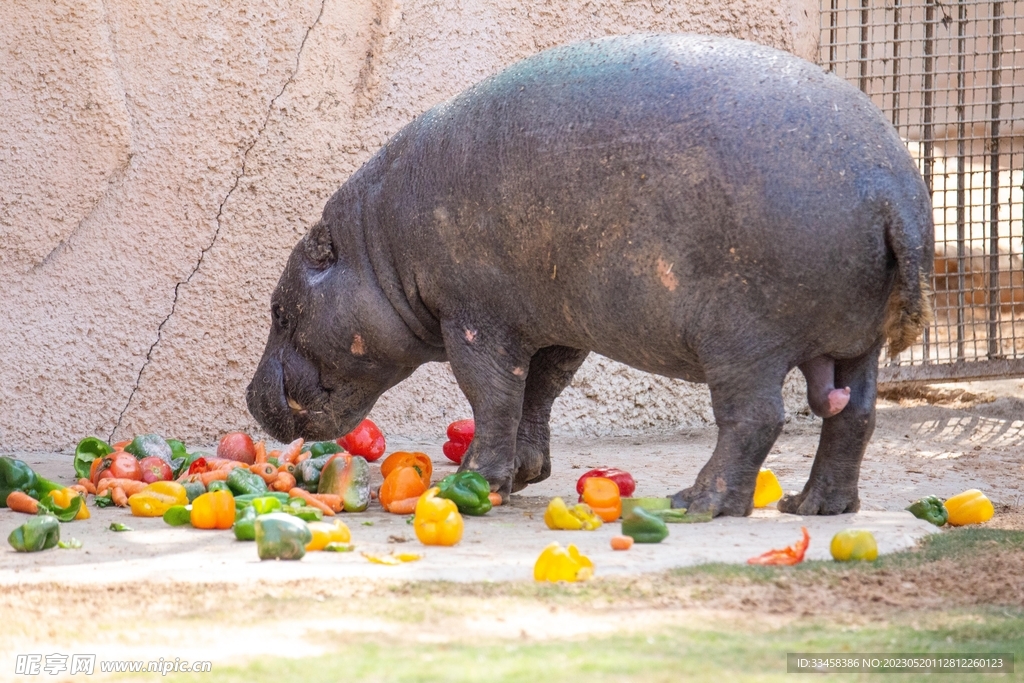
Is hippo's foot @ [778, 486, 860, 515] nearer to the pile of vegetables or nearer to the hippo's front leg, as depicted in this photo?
the pile of vegetables

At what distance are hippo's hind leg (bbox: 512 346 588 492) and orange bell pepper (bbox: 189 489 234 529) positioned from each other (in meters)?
1.30

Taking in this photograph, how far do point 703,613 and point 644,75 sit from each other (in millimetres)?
1969

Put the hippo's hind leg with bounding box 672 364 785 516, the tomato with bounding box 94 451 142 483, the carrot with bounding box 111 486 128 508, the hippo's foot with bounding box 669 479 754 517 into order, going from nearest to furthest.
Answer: the hippo's hind leg with bounding box 672 364 785 516 < the hippo's foot with bounding box 669 479 754 517 < the carrot with bounding box 111 486 128 508 < the tomato with bounding box 94 451 142 483

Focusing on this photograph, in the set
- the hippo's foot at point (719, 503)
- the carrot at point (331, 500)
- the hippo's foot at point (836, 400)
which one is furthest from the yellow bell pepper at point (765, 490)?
the carrot at point (331, 500)

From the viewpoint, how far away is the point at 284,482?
184 inches

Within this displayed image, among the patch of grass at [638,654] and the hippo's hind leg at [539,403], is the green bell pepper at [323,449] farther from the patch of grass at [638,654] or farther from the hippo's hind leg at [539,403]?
the patch of grass at [638,654]

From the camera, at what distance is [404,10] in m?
6.54

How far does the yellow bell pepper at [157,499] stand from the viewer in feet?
14.5

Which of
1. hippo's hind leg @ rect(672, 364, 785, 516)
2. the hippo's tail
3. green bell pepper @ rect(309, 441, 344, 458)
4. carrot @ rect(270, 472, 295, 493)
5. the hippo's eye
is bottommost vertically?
carrot @ rect(270, 472, 295, 493)

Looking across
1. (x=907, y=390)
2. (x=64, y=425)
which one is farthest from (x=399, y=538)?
(x=907, y=390)

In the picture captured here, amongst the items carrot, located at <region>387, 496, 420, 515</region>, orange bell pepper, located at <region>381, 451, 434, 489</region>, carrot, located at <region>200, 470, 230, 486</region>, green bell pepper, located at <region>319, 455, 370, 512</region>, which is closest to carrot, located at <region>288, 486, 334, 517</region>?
green bell pepper, located at <region>319, 455, 370, 512</region>

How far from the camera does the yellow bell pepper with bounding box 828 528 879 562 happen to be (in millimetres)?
3422

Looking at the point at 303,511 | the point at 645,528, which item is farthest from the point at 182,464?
the point at 645,528

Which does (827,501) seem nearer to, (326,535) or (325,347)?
(326,535)
